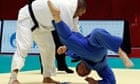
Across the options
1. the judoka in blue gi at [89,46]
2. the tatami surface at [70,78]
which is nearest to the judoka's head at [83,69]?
the judoka in blue gi at [89,46]

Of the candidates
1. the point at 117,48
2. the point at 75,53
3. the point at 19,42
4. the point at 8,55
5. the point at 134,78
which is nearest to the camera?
the point at 117,48

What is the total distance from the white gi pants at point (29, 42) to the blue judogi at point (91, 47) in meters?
0.70

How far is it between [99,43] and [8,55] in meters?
6.65

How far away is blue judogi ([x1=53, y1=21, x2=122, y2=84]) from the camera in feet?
13.9

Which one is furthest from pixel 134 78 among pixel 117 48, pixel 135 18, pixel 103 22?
pixel 135 18

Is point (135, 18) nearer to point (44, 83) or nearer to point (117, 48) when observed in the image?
point (44, 83)

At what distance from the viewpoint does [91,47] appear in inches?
174

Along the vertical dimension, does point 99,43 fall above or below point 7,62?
above

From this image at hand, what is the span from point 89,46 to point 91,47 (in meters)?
0.02

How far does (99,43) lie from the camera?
425 centimetres

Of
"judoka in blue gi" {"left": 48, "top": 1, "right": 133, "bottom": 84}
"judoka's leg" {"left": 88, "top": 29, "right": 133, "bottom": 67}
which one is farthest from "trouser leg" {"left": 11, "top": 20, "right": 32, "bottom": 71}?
"judoka's leg" {"left": 88, "top": 29, "right": 133, "bottom": 67}

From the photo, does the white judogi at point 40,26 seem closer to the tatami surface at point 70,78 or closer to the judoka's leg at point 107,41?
the tatami surface at point 70,78

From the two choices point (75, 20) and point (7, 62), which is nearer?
point (75, 20)

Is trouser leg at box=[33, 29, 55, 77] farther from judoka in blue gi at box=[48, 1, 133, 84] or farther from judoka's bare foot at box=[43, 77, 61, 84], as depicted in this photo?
judoka in blue gi at box=[48, 1, 133, 84]
